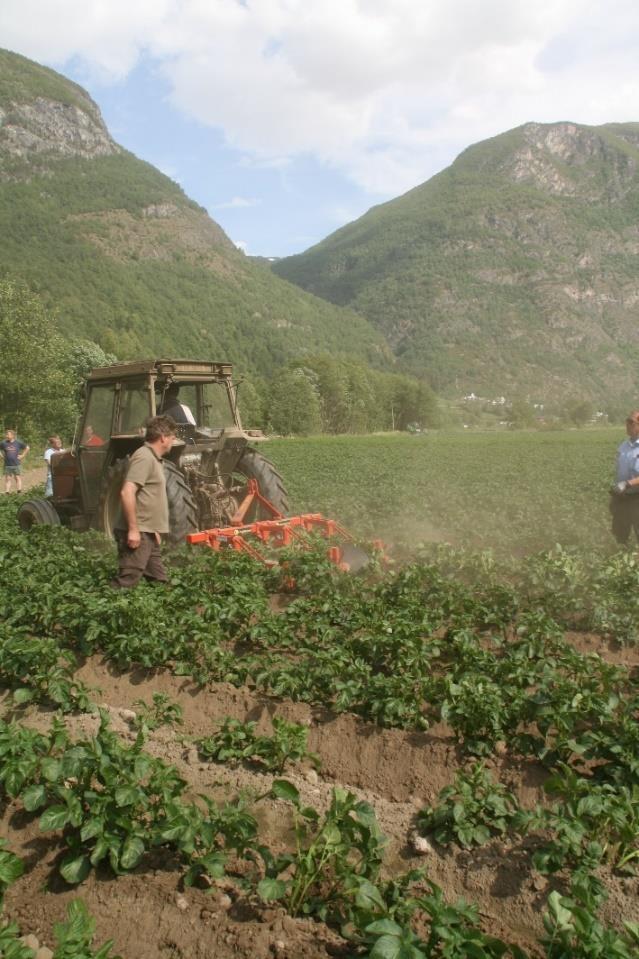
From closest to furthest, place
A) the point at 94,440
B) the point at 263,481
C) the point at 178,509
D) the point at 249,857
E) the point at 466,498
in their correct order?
1. the point at 249,857
2. the point at 178,509
3. the point at 94,440
4. the point at 263,481
5. the point at 466,498

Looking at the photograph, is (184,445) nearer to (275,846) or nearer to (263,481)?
(263,481)

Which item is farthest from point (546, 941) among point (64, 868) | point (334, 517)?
point (334, 517)

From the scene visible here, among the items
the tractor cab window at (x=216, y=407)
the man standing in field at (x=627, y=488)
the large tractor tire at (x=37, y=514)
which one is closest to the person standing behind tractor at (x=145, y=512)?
the tractor cab window at (x=216, y=407)

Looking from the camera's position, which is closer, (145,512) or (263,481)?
(145,512)

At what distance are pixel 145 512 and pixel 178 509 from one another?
3.38 ft

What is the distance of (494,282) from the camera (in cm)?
17638

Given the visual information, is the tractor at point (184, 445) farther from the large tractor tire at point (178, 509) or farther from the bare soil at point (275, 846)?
the bare soil at point (275, 846)

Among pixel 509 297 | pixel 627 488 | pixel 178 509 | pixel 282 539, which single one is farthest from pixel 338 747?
pixel 509 297

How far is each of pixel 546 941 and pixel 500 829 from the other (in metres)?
0.84

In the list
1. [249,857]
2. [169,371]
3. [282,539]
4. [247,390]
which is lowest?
[249,857]

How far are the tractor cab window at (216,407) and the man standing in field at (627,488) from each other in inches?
167

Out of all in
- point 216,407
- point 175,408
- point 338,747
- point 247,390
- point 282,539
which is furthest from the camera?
point 247,390

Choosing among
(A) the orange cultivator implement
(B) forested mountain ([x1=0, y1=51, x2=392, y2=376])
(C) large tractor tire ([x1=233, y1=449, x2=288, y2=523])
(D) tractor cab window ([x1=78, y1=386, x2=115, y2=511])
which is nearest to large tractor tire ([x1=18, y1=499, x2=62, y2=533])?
(D) tractor cab window ([x1=78, y1=386, x2=115, y2=511])

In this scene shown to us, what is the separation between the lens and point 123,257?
118 m
